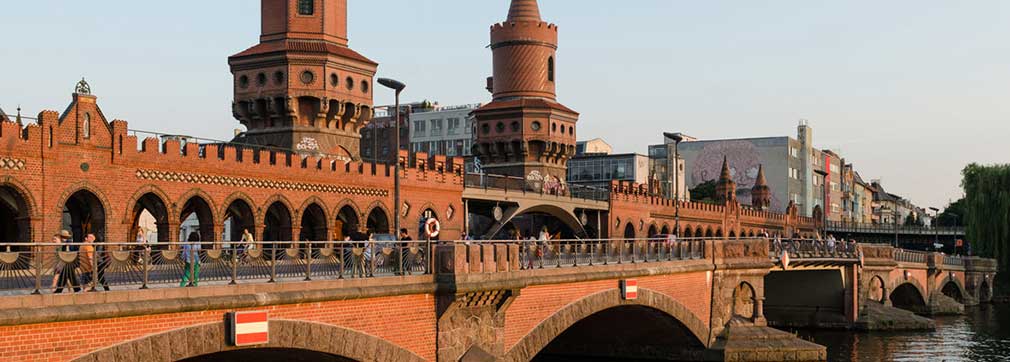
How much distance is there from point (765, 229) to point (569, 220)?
3949 centimetres

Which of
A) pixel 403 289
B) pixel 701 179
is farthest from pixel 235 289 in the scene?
pixel 701 179

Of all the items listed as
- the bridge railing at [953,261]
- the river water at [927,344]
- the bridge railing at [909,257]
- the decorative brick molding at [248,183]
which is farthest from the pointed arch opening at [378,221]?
the bridge railing at [953,261]

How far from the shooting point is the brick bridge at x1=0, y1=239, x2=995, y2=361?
724 inches

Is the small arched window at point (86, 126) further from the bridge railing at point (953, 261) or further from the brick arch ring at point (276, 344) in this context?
the bridge railing at point (953, 261)

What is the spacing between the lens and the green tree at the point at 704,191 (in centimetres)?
12469

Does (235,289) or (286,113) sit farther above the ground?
(286,113)

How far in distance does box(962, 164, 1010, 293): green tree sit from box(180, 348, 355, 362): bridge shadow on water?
78.1 meters

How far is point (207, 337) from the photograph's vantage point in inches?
797

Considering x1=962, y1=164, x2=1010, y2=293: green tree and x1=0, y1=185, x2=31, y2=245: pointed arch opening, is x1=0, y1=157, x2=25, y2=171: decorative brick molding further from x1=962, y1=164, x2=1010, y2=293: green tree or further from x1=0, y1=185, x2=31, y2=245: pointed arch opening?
x1=962, y1=164, x2=1010, y2=293: green tree

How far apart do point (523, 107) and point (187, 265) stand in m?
50.0

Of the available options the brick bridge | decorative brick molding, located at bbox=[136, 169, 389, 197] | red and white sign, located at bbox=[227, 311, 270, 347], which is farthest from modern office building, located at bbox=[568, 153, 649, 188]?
red and white sign, located at bbox=[227, 311, 270, 347]

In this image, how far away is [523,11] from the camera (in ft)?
234

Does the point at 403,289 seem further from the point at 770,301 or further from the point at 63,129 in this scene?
the point at 770,301

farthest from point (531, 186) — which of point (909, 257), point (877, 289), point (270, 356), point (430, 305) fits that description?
point (270, 356)
